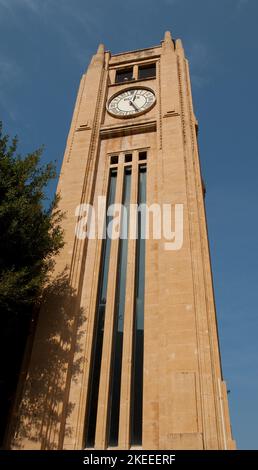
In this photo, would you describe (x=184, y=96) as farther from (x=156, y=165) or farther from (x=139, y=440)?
(x=139, y=440)

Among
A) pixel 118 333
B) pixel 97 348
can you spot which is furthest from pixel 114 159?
pixel 97 348

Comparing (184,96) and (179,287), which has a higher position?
(184,96)

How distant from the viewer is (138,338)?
1452 centimetres

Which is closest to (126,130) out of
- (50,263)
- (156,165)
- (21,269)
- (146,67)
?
(156,165)

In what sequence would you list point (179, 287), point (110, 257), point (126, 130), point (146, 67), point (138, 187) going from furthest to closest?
point (146, 67) < point (126, 130) < point (138, 187) < point (110, 257) < point (179, 287)

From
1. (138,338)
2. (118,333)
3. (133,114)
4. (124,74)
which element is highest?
(124,74)

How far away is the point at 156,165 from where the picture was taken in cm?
1956

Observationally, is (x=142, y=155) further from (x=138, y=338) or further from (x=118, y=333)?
(x=138, y=338)

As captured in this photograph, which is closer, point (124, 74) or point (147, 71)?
point (147, 71)

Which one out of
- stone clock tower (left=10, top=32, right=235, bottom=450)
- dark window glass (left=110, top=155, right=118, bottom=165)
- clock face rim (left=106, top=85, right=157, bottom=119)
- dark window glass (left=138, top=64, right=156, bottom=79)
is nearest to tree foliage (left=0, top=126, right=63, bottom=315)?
stone clock tower (left=10, top=32, right=235, bottom=450)

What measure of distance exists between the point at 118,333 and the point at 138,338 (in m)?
0.83

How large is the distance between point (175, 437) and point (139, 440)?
1790 millimetres

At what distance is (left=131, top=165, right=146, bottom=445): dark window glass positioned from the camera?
12906 millimetres

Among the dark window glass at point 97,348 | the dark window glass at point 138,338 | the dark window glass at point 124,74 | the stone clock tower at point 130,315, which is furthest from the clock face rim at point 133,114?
the dark window glass at point 97,348
